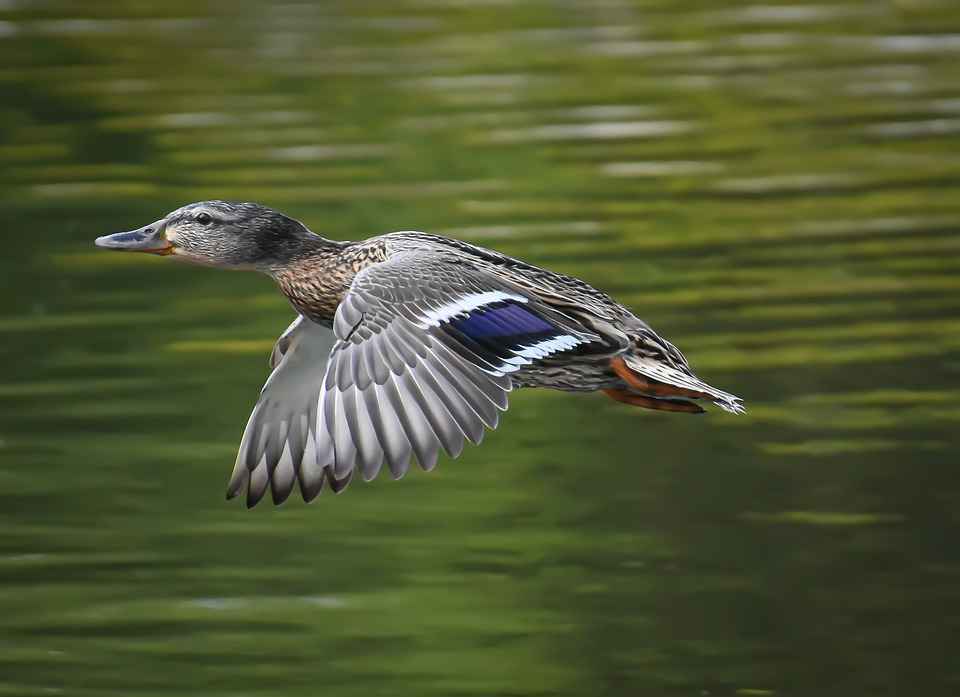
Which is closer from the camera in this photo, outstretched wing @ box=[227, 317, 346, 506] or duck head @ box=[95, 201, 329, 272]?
outstretched wing @ box=[227, 317, 346, 506]

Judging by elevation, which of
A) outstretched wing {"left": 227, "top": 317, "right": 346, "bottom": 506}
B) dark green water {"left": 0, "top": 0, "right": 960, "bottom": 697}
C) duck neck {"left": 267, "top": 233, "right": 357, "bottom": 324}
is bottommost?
dark green water {"left": 0, "top": 0, "right": 960, "bottom": 697}

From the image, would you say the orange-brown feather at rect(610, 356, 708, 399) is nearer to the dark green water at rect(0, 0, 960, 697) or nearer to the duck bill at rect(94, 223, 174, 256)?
the dark green water at rect(0, 0, 960, 697)

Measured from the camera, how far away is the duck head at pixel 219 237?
10.1 meters

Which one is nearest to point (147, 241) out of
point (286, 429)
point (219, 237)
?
point (219, 237)

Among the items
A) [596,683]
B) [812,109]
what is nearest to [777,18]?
[812,109]

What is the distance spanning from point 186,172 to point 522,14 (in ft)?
23.6

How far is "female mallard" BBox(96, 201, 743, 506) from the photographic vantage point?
852 cm

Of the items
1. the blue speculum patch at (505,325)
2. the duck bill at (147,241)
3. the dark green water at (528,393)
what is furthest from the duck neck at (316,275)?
the dark green water at (528,393)

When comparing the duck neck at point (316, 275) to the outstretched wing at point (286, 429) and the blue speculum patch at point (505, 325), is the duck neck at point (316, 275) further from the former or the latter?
the blue speculum patch at point (505, 325)

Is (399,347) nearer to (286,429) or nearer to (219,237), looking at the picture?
(286,429)

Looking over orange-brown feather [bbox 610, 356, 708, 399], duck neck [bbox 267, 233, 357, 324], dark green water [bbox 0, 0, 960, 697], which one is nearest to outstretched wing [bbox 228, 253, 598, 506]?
orange-brown feather [bbox 610, 356, 708, 399]

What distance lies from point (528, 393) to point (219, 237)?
476cm

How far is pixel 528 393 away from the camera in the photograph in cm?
1463

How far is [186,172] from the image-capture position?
1898 cm
